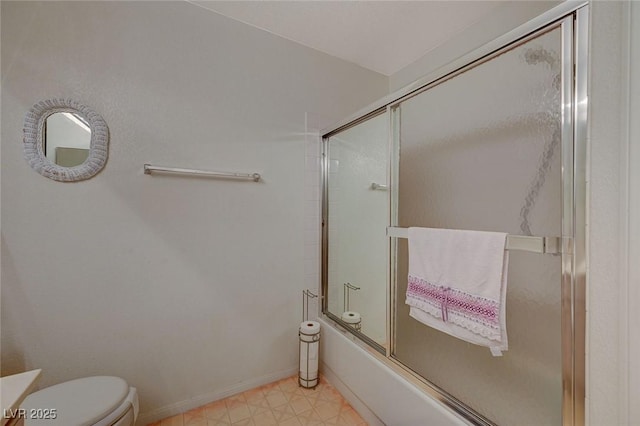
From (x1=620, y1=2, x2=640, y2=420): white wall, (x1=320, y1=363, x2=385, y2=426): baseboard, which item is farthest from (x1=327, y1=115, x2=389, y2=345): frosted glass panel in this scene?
(x1=620, y1=2, x2=640, y2=420): white wall

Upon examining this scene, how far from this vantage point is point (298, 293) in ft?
5.96

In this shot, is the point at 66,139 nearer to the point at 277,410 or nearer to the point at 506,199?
the point at 277,410

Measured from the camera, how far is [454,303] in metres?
1.01

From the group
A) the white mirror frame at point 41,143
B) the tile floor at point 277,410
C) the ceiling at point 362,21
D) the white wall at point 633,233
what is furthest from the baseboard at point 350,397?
the ceiling at point 362,21

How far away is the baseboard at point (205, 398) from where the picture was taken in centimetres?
140

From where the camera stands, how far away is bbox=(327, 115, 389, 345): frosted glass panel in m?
1.80

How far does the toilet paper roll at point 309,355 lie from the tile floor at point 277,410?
0.17 ft

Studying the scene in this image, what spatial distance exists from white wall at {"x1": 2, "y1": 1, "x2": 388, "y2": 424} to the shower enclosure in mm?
546

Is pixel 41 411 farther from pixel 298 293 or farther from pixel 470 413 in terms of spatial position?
pixel 470 413

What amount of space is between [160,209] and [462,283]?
1.43m

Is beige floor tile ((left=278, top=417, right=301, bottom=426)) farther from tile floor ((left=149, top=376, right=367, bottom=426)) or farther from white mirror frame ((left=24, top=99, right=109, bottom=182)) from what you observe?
white mirror frame ((left=24, top=99, right=109, bottom=182))

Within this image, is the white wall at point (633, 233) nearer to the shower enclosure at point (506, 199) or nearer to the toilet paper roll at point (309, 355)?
the shower enclosure at point (506, 199)

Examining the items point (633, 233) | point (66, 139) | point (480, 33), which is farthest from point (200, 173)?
point (480, 33)

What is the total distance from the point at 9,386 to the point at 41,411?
700mm
